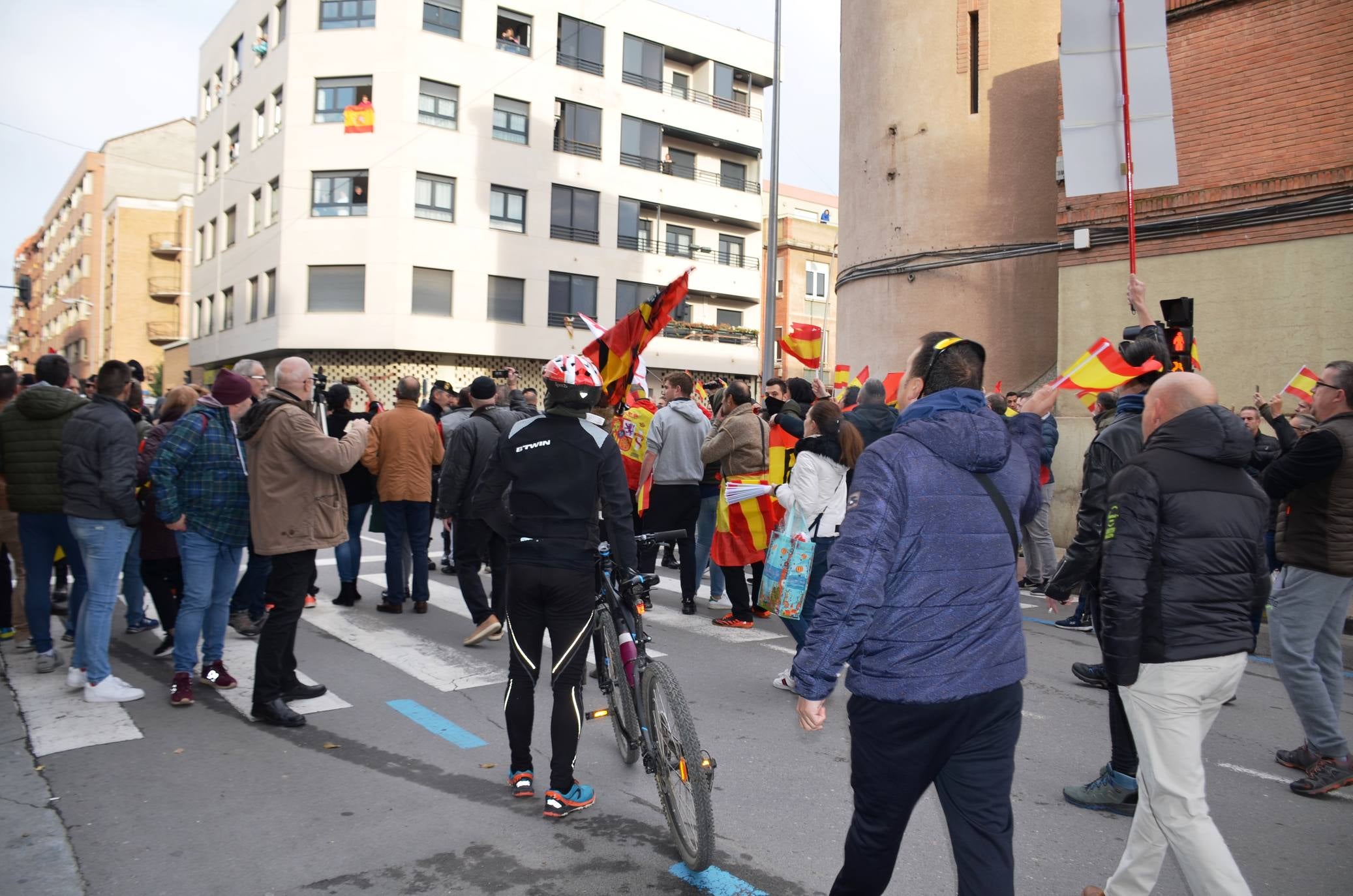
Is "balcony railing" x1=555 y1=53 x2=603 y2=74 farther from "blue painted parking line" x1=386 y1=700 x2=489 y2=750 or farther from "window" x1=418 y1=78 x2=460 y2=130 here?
"blue painted parking line" x1=386 y1=700 x2=489 y2=750

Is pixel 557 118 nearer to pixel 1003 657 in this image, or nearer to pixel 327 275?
pixel 327 275

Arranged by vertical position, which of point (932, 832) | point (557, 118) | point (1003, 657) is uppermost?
point (557, 118)

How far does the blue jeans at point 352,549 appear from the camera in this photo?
8852mm

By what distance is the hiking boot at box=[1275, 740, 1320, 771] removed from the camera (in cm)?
495

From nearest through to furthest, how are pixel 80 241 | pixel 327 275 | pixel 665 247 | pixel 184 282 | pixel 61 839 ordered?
pixel 61 839 < pixel 327 275 < pixel 665 247 < pixel 184 282 < pixel 80 241

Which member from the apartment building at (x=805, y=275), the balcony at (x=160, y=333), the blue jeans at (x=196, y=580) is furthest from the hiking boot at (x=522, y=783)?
the balcony at (x=160, y=333)

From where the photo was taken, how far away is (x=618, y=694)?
4758mm

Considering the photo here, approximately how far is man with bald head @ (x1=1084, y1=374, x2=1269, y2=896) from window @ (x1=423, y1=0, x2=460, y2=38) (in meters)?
32.0

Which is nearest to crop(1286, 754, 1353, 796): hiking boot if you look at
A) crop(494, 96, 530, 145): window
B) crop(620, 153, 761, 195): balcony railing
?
crop(494, 96, 530, 145): window

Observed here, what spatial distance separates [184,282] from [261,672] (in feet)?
178

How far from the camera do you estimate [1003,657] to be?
273cm

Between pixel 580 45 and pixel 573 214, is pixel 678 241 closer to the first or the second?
pixel 573 214

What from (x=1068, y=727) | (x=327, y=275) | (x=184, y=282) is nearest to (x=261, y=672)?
(x=1068, y=727)

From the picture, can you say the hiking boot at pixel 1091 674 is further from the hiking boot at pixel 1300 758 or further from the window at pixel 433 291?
the window at pixel 433 291
